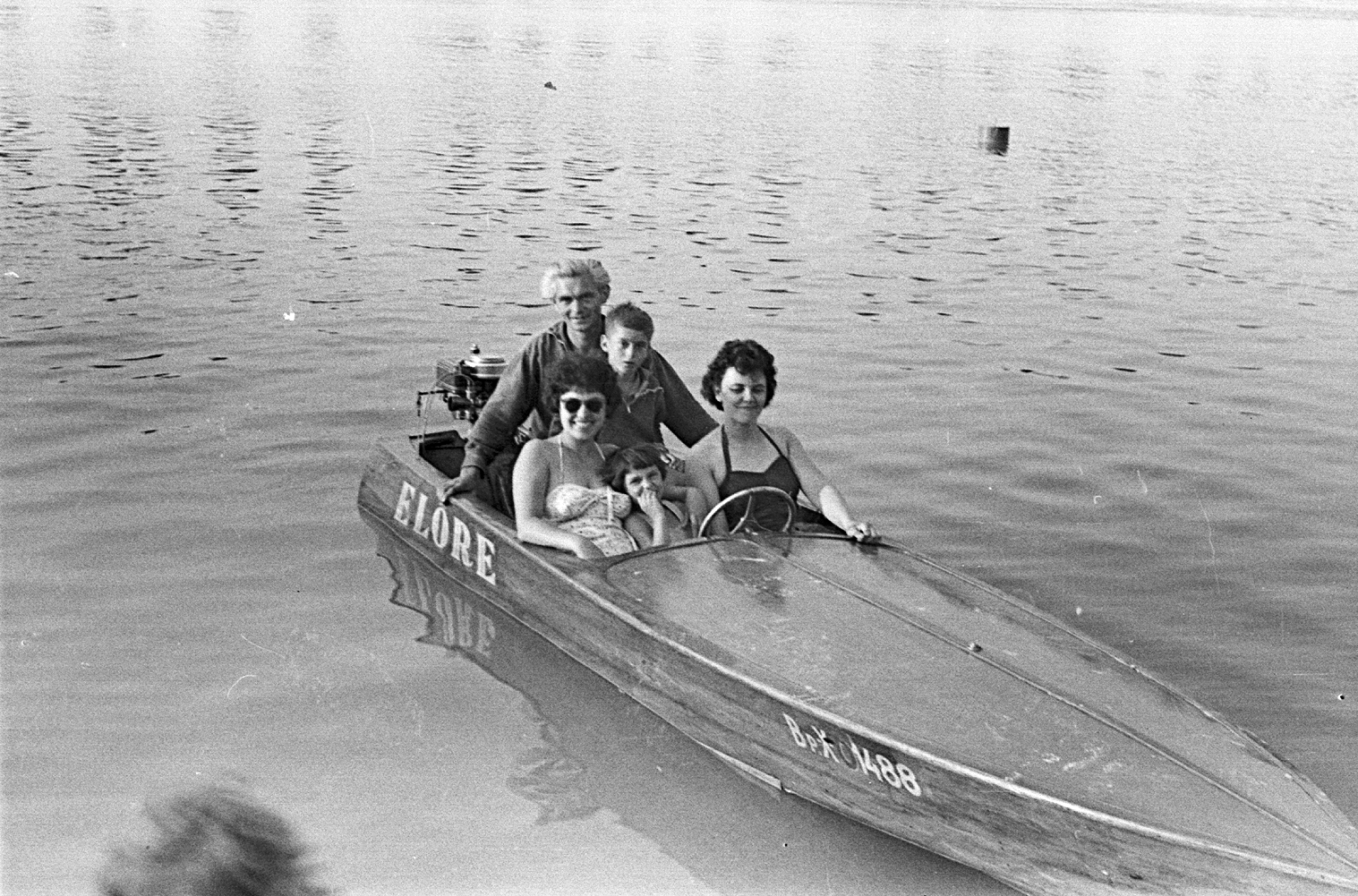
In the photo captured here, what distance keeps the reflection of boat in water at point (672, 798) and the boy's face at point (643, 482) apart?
2.59ft

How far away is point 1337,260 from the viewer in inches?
661

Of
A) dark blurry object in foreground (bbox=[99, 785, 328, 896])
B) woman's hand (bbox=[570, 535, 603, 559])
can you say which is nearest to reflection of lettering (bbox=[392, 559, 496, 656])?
woman's hand (bbox=[570, 535, 603, 559])

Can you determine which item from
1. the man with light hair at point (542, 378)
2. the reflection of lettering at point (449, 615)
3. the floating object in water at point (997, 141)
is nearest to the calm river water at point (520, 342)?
the reflection of lettering at point (449, 615)

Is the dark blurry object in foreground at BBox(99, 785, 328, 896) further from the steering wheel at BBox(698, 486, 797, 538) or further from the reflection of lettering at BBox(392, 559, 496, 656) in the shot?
the reflection of lettering at BBox(392, 559, 496, 656)

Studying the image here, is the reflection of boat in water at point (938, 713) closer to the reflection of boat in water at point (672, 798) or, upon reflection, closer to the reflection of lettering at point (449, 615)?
the reflection of boat in water at point (672, 798)

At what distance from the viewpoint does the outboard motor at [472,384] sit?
8.48 m

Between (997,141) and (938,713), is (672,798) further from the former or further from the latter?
(997,141)

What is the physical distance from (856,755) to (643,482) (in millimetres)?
1876

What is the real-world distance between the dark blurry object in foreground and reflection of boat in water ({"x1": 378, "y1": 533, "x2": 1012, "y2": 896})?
10.9 ft

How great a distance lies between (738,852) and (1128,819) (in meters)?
1.49

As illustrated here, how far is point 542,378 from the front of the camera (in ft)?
24.5

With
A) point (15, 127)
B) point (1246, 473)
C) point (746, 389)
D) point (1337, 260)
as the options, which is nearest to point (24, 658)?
point (746, 389)

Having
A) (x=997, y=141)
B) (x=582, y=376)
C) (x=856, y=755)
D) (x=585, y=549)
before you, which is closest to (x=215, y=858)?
(x=856, y=755)

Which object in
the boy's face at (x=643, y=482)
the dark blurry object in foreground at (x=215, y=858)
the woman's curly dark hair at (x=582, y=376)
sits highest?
the dark blurry object in foreground at (x=215, y=858)
